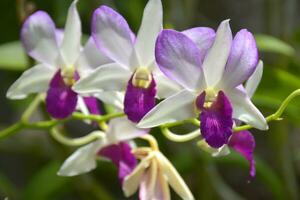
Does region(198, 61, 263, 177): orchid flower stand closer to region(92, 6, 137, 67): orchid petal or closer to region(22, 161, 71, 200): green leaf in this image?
region(92, 6, 137, 67): orchid petal

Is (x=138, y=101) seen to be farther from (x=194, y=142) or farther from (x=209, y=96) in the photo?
(x=194, y=142)

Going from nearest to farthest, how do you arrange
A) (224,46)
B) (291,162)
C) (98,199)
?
1. (224,46)
2. (98,199)
3. (291,162)

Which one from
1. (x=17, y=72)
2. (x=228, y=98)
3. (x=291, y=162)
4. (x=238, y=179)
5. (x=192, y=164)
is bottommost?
(x=238, y=179)

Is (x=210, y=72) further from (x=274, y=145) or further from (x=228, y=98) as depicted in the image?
(x=274, y=145)

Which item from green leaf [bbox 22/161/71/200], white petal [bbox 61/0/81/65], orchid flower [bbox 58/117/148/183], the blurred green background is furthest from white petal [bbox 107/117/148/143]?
green leaf [bbox 22/161/71/200]

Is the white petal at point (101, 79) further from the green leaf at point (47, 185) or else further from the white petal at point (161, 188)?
the green leaf at point (47, 185)

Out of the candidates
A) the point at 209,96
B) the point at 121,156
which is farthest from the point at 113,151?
the point at 209,96

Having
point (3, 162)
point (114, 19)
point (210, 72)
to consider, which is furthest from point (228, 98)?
point (3, 162)

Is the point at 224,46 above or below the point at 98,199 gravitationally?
above
